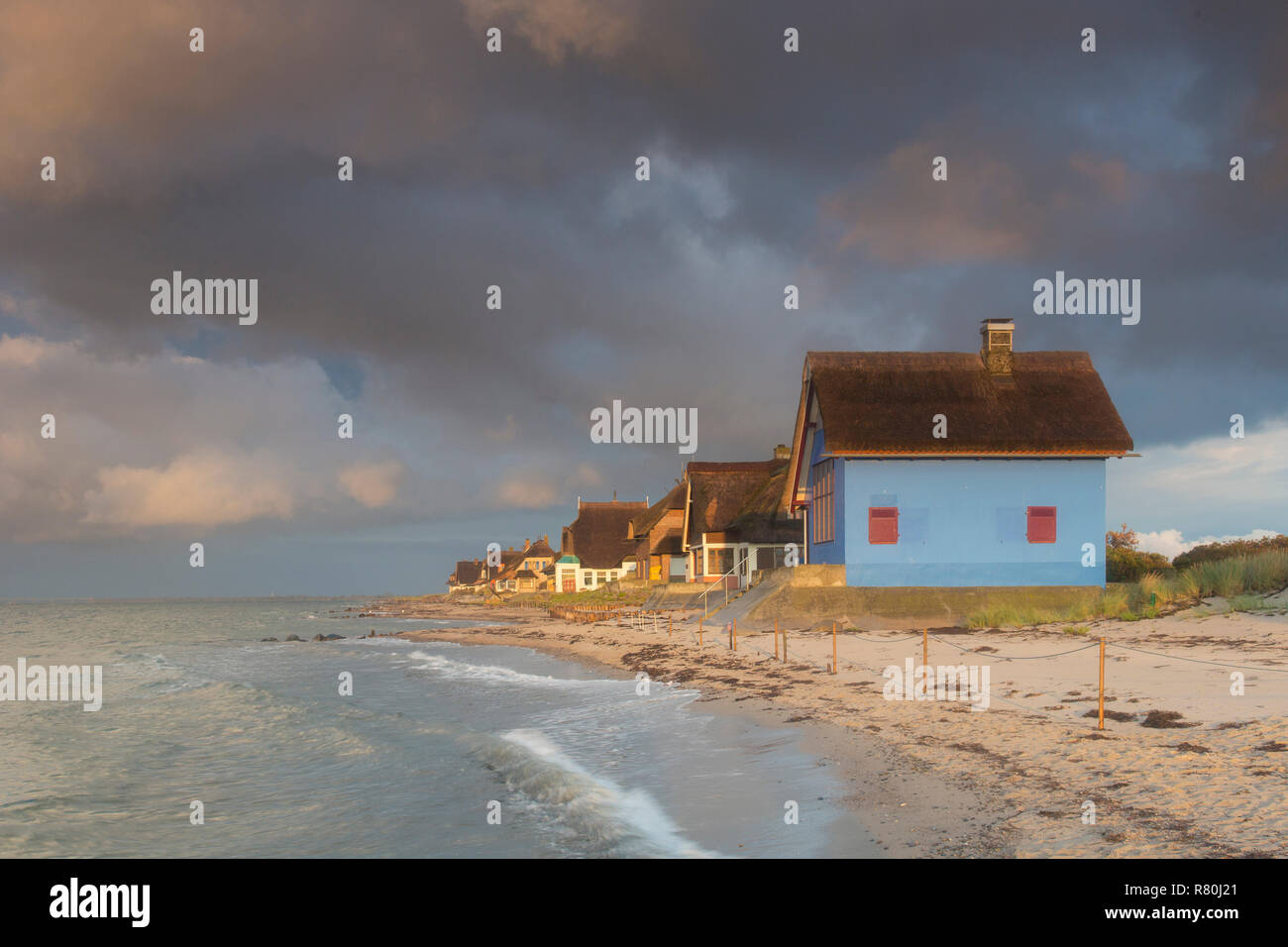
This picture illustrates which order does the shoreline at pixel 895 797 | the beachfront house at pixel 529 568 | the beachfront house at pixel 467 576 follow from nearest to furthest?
the shoreline at pixel 895 797 → the beachfront house at pixel 529 568 → the beachfront house at pixel 467 576

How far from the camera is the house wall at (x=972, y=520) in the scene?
26.1 metres

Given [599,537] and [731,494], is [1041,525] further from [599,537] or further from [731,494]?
[599,537]

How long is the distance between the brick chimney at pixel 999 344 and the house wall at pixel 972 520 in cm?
395

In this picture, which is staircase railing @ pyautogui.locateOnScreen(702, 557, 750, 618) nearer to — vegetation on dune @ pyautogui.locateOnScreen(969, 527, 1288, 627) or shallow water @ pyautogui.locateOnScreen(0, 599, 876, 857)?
vegetation on dune @ pyautogui.locateOnScreen(969, 527, 1288, 627)

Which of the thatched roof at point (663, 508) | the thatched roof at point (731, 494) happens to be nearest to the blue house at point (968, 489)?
the thatched roof at point (731, 494)

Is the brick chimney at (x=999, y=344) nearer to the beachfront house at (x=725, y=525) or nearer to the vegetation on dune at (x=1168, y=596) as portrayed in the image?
the vegetation on dune at (x=1168, y=596)

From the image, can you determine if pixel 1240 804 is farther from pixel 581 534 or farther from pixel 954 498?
pixel 581 534

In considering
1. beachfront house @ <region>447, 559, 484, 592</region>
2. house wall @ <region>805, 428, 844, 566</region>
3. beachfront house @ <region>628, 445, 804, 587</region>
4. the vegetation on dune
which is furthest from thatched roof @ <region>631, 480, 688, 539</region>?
beachfront house @ <region>447, 559, 484, 592</region>

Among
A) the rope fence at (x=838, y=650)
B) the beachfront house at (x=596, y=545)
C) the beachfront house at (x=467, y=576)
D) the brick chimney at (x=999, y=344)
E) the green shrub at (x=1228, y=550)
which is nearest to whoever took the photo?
the rope fence at (x=838, y=650)

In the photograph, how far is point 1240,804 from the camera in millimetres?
7102

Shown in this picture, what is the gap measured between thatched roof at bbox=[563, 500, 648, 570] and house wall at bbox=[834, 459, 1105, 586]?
55636mm

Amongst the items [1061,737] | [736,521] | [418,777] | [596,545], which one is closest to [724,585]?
[736,521]

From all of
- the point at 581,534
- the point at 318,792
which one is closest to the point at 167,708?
the point at 318,792
